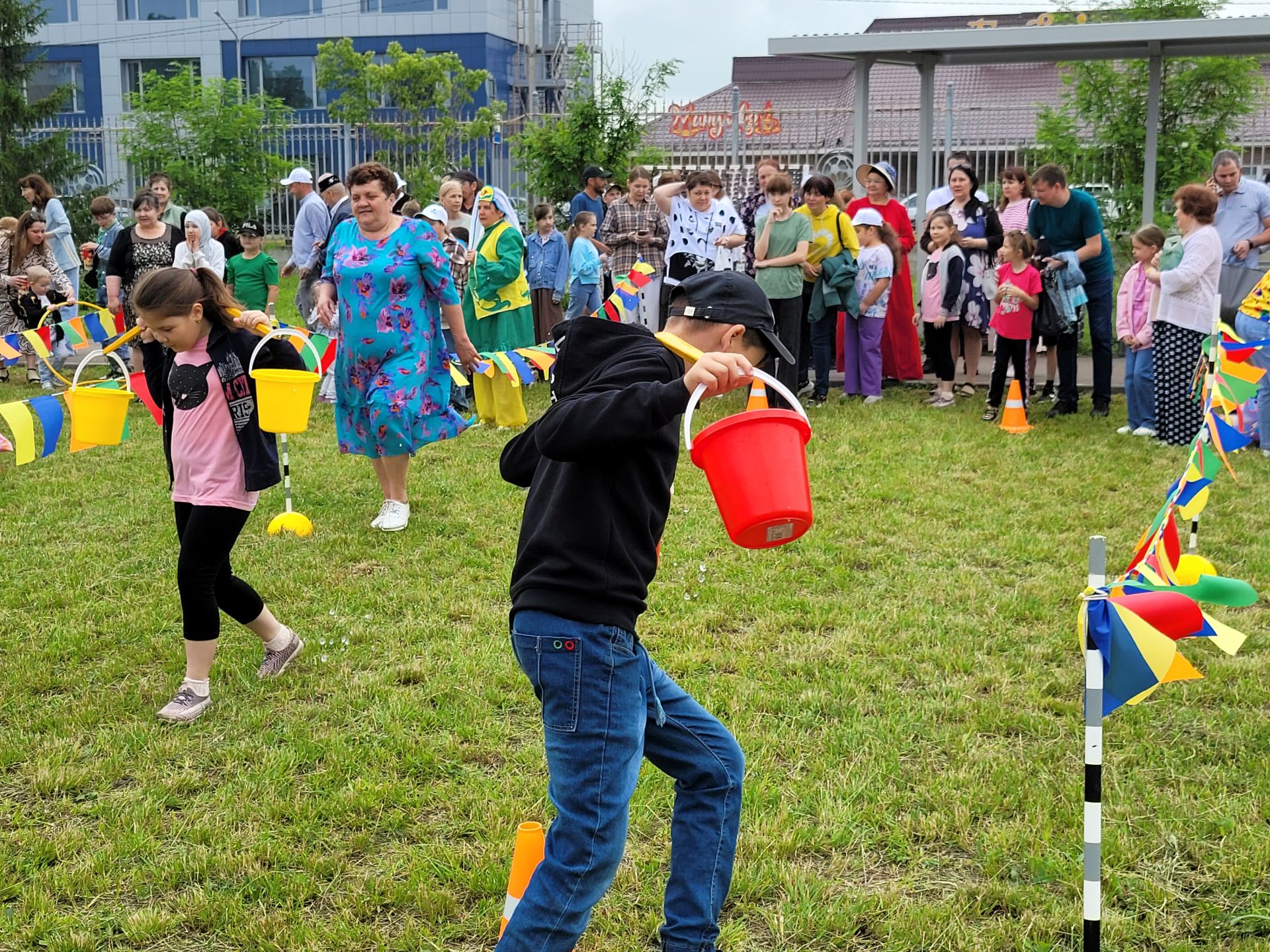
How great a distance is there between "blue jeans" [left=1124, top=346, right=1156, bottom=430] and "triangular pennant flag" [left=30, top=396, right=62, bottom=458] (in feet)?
23.7

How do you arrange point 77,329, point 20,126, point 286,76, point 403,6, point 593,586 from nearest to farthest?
point 593,586 → point 77,329 → point 20,126 → point 403,6 → point 286,76

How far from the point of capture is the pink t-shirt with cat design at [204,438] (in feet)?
15.1

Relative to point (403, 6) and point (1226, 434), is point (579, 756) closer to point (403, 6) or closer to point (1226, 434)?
point (1226, 434)

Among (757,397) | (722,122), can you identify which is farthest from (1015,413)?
(722,122)

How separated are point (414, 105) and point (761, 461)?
27.7 m

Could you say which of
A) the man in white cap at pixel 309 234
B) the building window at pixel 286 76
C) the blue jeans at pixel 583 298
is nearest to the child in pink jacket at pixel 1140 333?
the blue jeans at pixel 583 298

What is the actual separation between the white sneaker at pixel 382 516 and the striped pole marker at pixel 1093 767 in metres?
5.13

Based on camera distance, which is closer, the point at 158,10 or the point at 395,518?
the point at 395,518

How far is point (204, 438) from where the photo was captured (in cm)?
461

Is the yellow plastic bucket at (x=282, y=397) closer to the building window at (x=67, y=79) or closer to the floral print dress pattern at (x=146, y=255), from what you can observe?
the floral print dress pattern at (x=146, y=255)

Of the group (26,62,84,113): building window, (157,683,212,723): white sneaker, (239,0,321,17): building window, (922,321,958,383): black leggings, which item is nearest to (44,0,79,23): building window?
(26,62,84,113): building window

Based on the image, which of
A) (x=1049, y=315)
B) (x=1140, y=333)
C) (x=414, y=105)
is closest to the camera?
(x=1140, y=333)

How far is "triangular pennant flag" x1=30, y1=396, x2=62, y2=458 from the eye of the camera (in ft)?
17.5

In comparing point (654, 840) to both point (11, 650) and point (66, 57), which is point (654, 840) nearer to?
point (11, 650)
